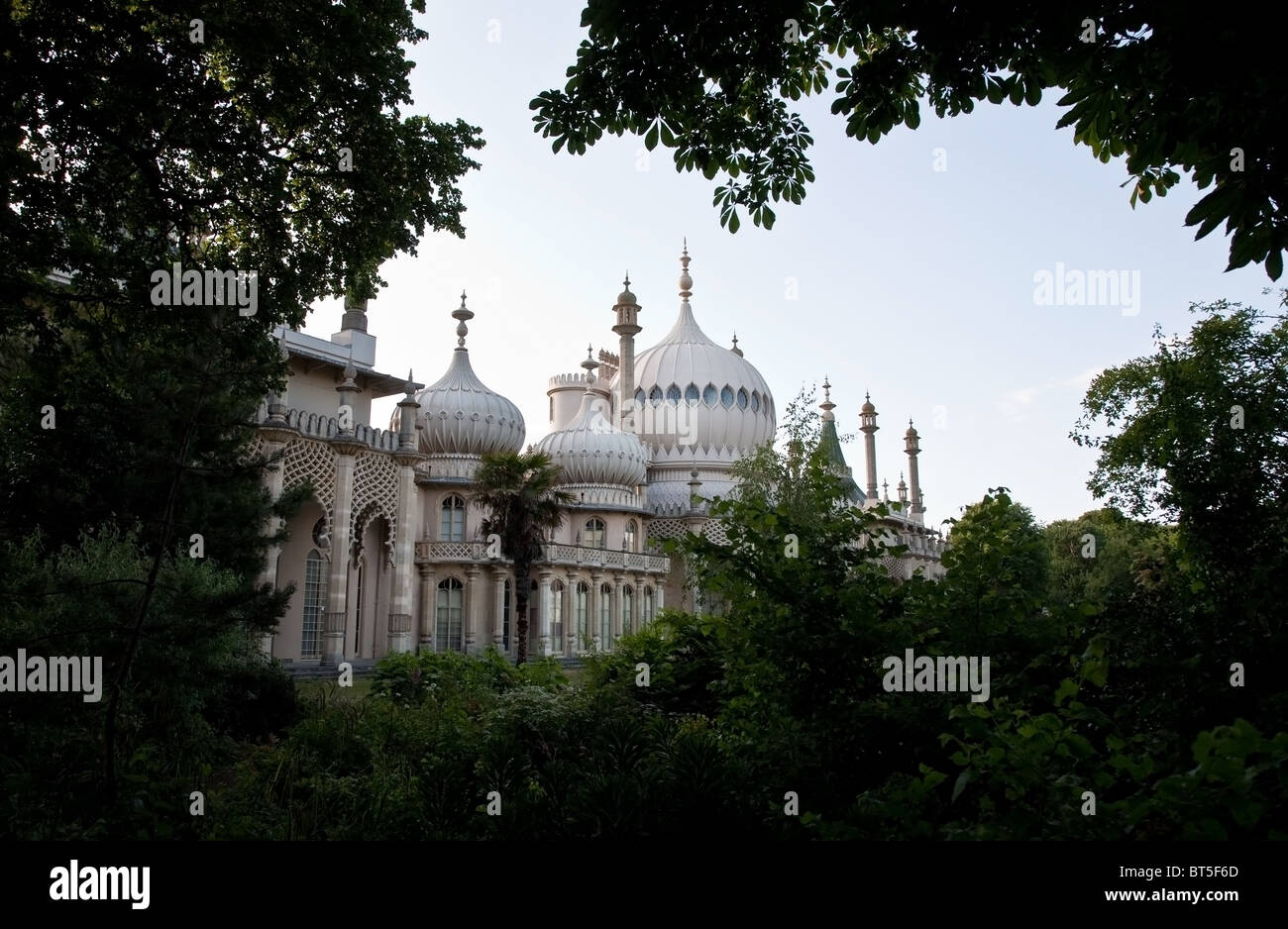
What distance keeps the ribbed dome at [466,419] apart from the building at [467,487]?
0.06 m

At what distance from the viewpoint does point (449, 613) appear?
29.9 m

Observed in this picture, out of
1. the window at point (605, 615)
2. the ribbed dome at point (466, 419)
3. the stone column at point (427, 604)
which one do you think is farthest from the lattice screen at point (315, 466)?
the window at point (605, 615)

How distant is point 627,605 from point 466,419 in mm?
9879

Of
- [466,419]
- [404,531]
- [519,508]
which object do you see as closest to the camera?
[519,508]

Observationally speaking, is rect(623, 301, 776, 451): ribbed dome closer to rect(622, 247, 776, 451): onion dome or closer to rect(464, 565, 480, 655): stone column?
rect(622, 247, 776, 451): onion dome

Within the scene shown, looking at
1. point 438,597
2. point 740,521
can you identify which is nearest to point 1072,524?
point 438,597

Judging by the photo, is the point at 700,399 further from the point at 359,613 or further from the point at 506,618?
the point at 359,613

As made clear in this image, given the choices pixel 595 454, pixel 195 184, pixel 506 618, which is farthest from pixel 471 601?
pixel 195 184

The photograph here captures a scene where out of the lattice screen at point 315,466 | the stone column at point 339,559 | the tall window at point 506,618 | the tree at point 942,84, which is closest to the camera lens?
the tree at point 942,84

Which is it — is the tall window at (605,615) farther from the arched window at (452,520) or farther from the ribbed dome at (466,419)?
the ribbed dome at (466,419)

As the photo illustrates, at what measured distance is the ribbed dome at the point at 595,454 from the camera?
3581 centimetres

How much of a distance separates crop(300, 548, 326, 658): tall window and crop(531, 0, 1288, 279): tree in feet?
70.1
